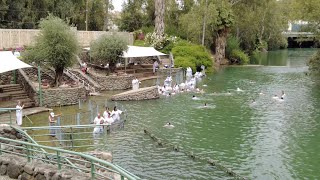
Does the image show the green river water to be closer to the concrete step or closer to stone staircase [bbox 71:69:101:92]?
the concrete step

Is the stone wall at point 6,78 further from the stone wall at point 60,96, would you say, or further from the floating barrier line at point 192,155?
the floating barrier line at point 192,155

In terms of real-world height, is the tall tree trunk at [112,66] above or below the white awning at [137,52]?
below

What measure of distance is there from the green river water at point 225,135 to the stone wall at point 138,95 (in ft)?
3.13

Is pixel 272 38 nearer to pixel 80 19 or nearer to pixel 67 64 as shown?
pixel 80 19

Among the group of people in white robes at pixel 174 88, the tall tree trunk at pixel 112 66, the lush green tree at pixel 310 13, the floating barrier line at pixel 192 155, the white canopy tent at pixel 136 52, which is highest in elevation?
the lush green tree at pixel 310 13

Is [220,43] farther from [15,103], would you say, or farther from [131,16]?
[15,103]

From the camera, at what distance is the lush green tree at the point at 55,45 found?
3067 centimetres

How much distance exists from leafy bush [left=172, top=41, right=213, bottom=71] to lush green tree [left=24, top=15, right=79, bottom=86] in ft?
71.8

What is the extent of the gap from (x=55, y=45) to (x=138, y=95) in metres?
7.46

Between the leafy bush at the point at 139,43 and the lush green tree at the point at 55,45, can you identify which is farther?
the leafy bush at the point at 139,43

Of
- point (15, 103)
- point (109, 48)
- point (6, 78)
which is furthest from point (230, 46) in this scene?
point (15, 103)

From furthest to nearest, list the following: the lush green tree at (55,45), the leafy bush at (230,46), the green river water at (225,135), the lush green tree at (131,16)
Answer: the lush green tree at (131,16)
the leafy bush at (230,46)
the lush green tree at (55,45)
the green river water at (225,135)

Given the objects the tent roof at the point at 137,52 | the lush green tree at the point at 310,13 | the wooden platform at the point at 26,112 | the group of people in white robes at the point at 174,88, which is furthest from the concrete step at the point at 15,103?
the lush green tree at the point at 310,13

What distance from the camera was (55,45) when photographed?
101 ft
